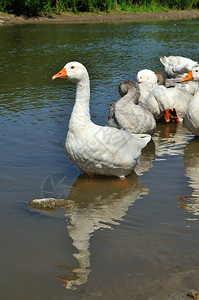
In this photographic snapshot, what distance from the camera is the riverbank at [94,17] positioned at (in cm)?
3375

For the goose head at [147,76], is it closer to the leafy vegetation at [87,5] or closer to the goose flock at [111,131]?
the goose flock at [111,131]

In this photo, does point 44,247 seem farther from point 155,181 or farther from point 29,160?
point 29,160

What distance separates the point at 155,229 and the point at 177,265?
737mm

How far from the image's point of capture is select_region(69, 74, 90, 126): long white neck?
220 inches

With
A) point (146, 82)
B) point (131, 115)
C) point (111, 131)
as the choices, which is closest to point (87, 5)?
point (146, 82)

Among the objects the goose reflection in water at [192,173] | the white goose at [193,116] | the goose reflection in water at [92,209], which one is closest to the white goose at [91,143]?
the goose reflection in water at [92,209]

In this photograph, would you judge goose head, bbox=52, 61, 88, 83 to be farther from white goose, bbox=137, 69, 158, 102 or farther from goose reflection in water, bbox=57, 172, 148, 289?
white goose, bbox=137, 69, 158, 102

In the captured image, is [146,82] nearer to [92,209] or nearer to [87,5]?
[92,209]

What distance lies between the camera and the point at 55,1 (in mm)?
38469

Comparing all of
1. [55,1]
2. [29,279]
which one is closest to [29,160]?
[29,279]

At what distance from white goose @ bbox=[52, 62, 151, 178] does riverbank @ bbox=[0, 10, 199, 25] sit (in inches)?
1108

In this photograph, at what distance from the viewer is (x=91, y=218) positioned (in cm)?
479

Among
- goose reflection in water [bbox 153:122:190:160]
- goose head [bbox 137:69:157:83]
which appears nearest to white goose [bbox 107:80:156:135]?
goose reflection in water [bbox 153:122:190:160]

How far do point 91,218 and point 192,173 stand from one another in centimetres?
206
